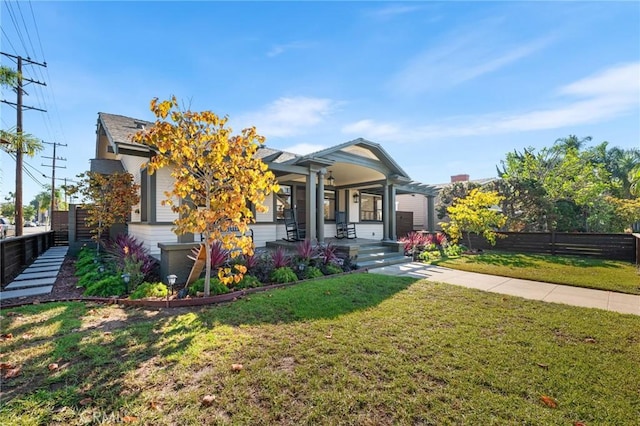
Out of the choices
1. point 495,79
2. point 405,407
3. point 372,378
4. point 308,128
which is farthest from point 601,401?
point 308,128

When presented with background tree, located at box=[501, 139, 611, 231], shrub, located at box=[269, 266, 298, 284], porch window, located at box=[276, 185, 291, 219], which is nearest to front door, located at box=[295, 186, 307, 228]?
porch window, located at box=[276, 185, 291, 219]

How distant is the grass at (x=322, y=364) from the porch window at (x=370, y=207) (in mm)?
11165

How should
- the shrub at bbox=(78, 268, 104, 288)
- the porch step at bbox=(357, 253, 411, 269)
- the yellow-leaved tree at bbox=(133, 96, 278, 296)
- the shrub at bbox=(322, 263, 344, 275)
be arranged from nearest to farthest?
the yellow-leaved tree at bbox=(133, 96, 278, 296)
the shrub at bbox=(78, 268, 104, 288)
the shrub at bbox=(322, 263, 344, 275)
the porch step at bbox=(357, 253, 411, 269)

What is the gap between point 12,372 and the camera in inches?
107

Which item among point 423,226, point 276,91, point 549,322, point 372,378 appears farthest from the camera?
point 423,226

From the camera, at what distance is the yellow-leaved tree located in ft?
15.4

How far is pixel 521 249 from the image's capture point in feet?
43.0

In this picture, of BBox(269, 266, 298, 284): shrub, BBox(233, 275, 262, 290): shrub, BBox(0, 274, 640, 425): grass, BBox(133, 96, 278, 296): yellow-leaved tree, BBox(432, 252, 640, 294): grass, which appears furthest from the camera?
BBox(432, 252, 640, 294): grass

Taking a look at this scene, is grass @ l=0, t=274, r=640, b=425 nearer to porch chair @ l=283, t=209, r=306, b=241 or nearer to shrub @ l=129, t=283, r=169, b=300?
shrub @ l=129, t=283, r=169, b=300

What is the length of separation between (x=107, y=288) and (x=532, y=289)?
9031mm

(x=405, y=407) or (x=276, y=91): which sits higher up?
(x=276, y=91)

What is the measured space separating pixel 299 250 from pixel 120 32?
301 inches

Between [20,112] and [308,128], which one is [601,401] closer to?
[308,128]

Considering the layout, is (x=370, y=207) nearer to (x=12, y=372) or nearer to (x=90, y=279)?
(x=90, y=279)
